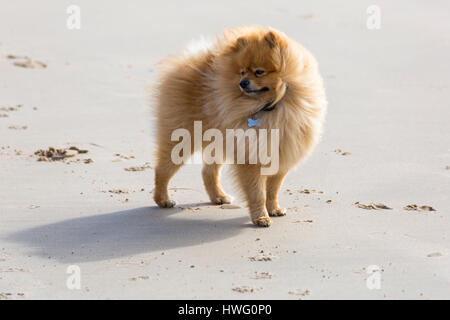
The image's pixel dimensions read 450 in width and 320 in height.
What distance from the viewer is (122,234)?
175 inches

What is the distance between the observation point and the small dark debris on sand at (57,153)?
576 centimetres

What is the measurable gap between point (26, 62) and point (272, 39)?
4.45m

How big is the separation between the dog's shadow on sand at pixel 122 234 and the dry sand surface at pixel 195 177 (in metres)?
0.02

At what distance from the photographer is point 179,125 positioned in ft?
15.7

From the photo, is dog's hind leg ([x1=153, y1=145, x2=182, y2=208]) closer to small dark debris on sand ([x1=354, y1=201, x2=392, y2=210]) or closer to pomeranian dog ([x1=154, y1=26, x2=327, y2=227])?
pomeranian dog ([x1=154, y1=26, x2=327, y2=227])

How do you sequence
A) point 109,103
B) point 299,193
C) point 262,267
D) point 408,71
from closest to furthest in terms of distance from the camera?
1. point 262,267
2. point 299,193
3. point 109,103
4. point 408,71

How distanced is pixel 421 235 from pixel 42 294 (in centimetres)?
219

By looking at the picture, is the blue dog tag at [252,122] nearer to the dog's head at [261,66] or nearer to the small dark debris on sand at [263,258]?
the dog's head at [261,66]

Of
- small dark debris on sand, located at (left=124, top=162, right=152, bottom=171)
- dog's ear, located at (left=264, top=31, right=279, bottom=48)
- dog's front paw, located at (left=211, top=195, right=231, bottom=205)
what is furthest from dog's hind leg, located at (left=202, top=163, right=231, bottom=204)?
dog's ear, located at (left=264, top=31, right=279, bottom=48)

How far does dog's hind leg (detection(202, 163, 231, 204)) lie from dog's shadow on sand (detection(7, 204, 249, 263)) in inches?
9.2

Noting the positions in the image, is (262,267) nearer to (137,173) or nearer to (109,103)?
(137,173)
